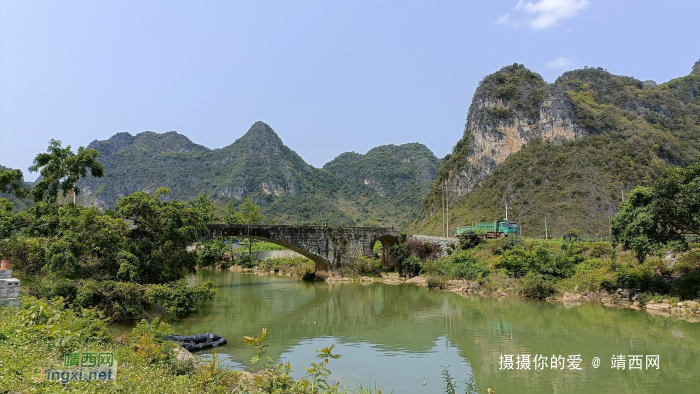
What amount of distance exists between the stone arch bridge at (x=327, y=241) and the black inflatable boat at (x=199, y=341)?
13165 millimetres

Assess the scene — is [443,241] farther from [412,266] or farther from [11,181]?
[11,181]

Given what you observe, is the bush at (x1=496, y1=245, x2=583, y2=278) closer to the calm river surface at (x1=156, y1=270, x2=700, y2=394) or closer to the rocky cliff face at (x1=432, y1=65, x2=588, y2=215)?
the calm river surface at (x1=156, y1=270, x2=700, y2=394)

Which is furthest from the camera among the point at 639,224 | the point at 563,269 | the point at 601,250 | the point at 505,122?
the point at 505,122

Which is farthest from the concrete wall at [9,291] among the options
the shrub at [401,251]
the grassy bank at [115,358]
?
the shrub at [401,251]

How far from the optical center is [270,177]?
76.5 meters

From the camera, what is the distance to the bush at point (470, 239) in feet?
87.5

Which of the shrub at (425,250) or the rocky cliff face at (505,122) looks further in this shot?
the rocky cliff face at (505,122)

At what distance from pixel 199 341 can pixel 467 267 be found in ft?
52.4

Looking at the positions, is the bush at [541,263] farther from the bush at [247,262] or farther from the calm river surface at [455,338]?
the bush at [247,262]

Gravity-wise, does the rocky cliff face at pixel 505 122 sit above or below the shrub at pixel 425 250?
above

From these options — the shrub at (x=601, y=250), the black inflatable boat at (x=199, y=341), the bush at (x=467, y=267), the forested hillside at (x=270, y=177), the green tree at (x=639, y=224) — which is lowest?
the black inflatable boat at (x=199, y=341)

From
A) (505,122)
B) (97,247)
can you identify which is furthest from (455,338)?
(505,122)

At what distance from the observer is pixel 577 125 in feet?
166

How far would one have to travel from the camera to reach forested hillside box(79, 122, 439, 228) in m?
72.9
